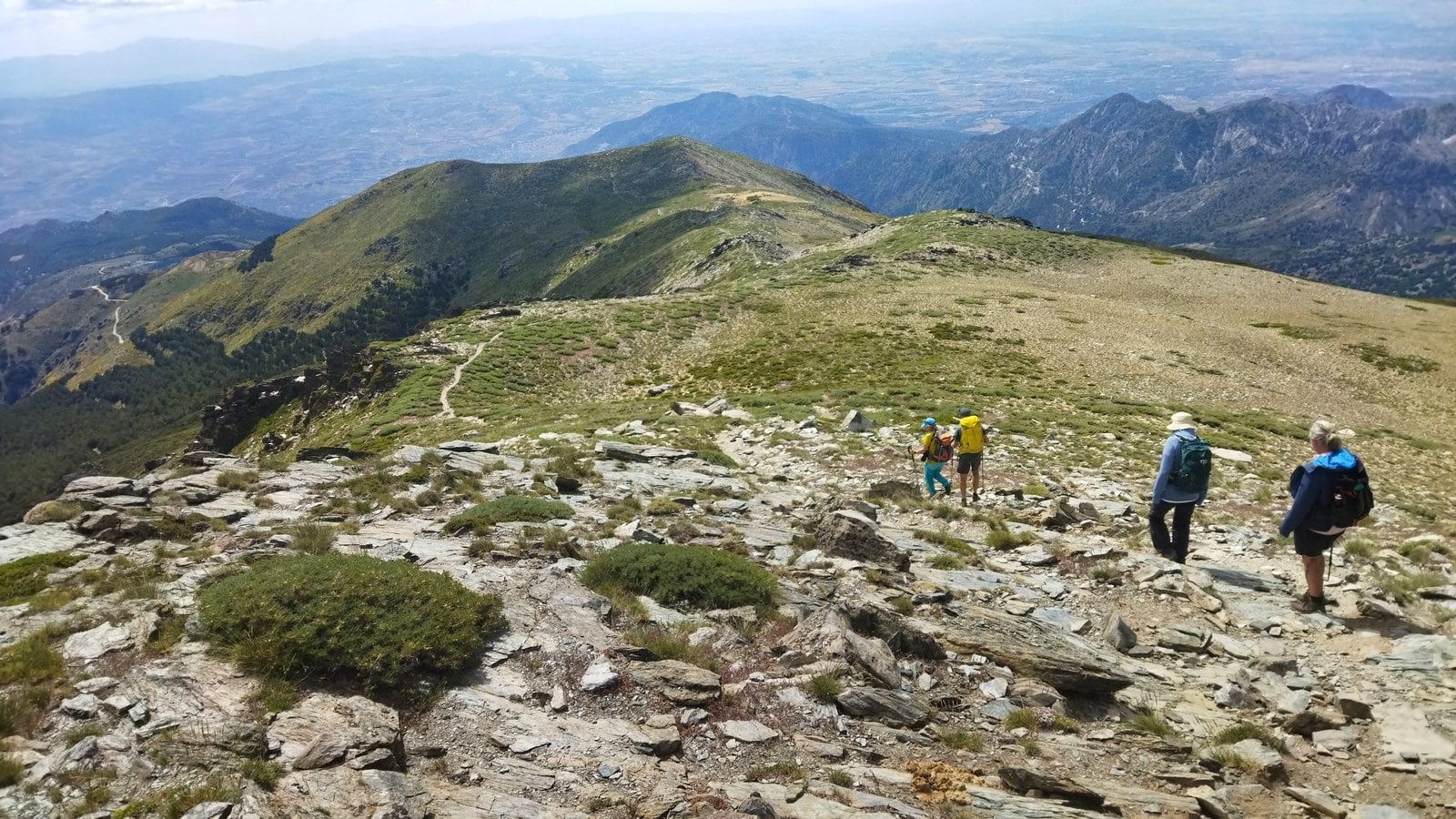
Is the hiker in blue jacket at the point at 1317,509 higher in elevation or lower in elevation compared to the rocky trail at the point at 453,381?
higher

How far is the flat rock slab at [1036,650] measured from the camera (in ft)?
34.2

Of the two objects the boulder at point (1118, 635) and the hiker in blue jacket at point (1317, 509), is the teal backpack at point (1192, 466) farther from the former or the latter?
the boulder at point (1118, 635)

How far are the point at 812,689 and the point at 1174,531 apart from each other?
378 inches

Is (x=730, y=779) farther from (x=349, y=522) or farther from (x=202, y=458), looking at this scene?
(x=202, y=458)

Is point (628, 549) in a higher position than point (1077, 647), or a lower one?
higher

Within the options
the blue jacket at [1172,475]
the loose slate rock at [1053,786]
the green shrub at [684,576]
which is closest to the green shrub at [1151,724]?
the loose slate rock at [1053,786]

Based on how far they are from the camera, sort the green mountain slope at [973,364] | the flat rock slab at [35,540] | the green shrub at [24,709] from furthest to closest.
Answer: the green mountain slope at [973,364], the flat rock slab at [35,540], the green shrub at [24,709]

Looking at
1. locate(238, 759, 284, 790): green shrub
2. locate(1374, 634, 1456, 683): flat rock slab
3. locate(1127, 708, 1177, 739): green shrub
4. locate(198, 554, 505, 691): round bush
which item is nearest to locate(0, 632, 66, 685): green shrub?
locate(198, 554, 505, 691): round bush

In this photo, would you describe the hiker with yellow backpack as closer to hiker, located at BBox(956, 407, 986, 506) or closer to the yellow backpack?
hiker, located at BBox(956, 407, 986, 506)

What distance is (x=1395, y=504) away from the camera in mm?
20859

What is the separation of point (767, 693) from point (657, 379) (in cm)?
3378

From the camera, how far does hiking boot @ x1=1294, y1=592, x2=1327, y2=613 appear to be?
12.5 m

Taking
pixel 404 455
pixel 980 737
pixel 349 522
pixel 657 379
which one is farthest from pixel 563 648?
pixel 657 379

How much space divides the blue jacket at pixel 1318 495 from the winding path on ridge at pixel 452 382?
110 feet
